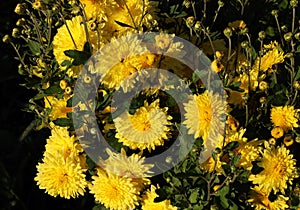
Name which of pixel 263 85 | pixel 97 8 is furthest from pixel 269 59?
pixel 97 8

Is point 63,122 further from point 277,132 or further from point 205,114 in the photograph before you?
point 277,132

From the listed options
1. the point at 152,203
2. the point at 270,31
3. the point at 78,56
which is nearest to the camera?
the point at 78,56

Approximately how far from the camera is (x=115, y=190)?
1499mm

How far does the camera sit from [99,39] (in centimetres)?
144

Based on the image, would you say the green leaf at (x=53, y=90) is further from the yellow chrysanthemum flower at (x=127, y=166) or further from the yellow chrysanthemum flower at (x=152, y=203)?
the yellow chrysanthemum flower at (x=152, y=203)

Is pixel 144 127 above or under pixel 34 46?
under

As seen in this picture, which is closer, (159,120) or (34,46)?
(159,120)

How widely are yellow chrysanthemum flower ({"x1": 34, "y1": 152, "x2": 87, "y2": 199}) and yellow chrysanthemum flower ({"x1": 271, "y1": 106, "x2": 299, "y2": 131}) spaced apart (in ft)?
1.74

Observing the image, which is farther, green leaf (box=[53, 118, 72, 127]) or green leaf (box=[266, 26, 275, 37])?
green leaf (box=[266, 26, 275, 37])

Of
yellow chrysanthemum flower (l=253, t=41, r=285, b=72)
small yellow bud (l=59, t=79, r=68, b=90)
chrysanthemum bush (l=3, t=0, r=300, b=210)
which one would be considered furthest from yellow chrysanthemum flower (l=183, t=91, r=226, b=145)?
small yellow bud (l=59, t=79, r=68, b=90)

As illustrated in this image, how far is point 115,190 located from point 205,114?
303 mm

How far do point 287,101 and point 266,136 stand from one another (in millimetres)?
129

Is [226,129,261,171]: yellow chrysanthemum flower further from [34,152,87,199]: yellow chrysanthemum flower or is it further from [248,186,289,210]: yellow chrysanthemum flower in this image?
[34,152,87,199]: yellow chrysanthemum flower

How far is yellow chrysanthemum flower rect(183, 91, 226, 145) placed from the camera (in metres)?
1.45
